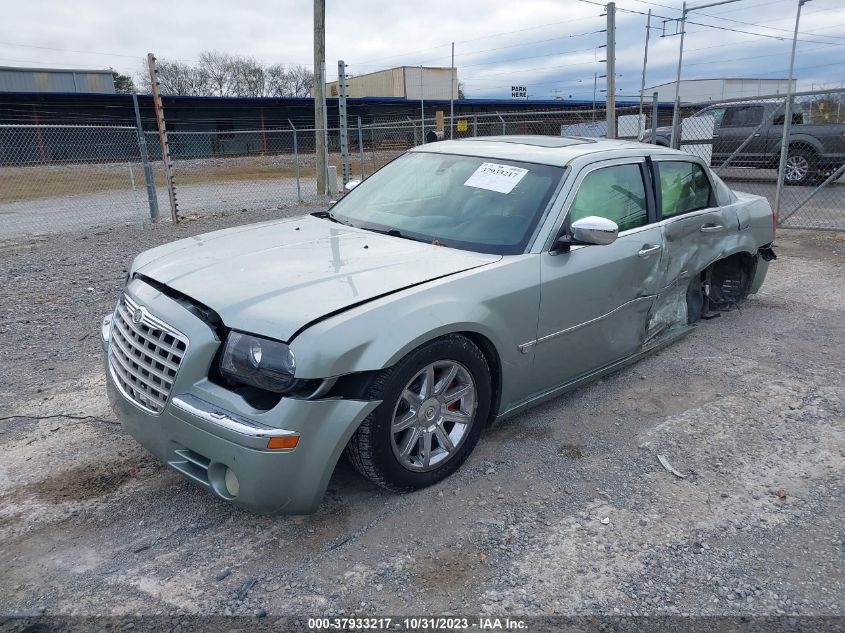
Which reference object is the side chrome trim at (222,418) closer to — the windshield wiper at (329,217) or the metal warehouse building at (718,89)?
the windshield wiper at (329,217)

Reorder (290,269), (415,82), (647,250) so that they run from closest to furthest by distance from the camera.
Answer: (290,269) → (647,250) → (415,82)

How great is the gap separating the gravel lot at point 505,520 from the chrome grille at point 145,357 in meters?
0.56

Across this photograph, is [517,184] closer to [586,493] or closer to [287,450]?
[586,493]

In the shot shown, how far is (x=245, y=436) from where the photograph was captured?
2.46 metres

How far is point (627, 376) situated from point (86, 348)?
4.10 metres

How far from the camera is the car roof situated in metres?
3.95

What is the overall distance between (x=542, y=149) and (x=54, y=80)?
127ft

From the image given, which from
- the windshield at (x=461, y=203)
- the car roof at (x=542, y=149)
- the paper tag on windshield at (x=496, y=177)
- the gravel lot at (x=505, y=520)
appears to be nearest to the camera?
the gravel lot at (x=505, y=520)

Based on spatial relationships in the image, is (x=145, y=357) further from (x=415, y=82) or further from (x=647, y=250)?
(x=415, y=82)

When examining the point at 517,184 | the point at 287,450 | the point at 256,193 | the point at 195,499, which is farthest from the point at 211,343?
the point at 256,193

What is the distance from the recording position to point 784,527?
288cm

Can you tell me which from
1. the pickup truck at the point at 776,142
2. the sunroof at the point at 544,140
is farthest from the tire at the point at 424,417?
the pickup truck at the point at 776,142

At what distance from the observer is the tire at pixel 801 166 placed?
14062mm

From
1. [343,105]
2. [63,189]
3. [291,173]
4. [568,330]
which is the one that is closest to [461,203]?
[568,330]
